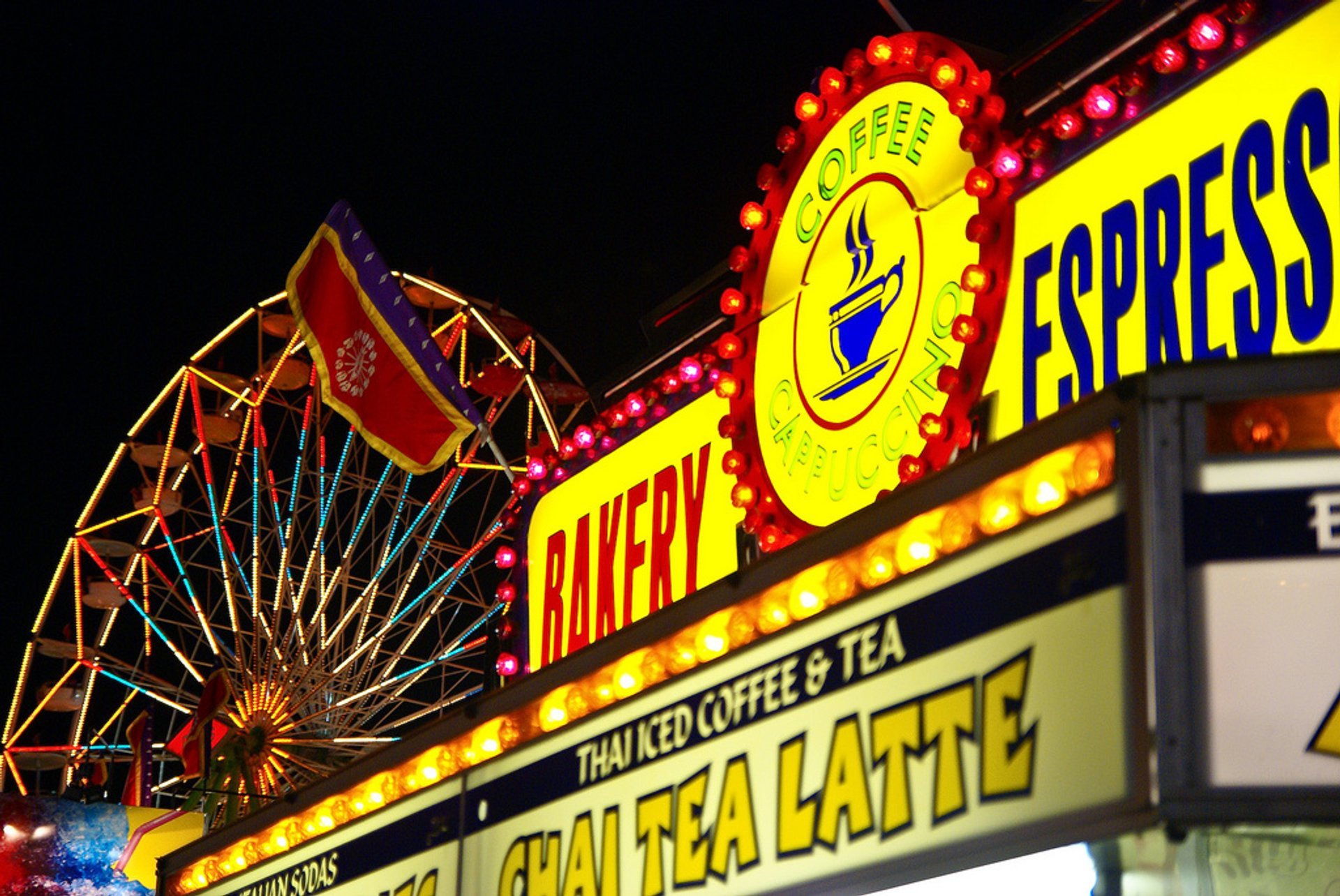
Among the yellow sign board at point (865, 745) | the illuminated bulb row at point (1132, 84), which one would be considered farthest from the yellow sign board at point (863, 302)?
the yellow sign board at point (865, 745)

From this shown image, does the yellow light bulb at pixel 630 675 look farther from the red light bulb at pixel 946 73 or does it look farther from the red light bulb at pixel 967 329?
the red light bulb at pixel 946 73

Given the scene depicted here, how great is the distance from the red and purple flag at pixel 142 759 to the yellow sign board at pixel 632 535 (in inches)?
487

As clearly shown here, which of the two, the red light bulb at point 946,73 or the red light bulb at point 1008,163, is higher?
the red light bulb at point 946,73

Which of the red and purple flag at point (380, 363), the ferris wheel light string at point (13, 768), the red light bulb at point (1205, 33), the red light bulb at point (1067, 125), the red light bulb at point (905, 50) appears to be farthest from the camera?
the ferris wheel light string at point (13, 768)

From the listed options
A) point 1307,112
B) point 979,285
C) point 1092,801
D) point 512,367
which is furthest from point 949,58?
point 512,367

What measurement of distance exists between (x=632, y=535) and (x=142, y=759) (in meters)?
13.9

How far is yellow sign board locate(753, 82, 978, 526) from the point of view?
29.8ft

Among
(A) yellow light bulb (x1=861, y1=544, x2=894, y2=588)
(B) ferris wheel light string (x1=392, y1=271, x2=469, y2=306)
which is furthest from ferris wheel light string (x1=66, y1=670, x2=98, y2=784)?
(A) yellow light bulb (x1=861, y1=544, x2=894, y2=588)

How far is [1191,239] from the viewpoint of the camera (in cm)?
775

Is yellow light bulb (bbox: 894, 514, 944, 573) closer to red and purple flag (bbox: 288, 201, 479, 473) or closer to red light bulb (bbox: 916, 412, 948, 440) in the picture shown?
red light bulb (bbox: 916, 412, 948, 440)

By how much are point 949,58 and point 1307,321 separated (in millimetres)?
2709

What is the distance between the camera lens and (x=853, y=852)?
17.2 feet

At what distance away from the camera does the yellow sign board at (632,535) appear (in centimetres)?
1104

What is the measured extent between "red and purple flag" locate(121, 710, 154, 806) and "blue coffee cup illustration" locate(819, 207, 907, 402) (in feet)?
53.5
